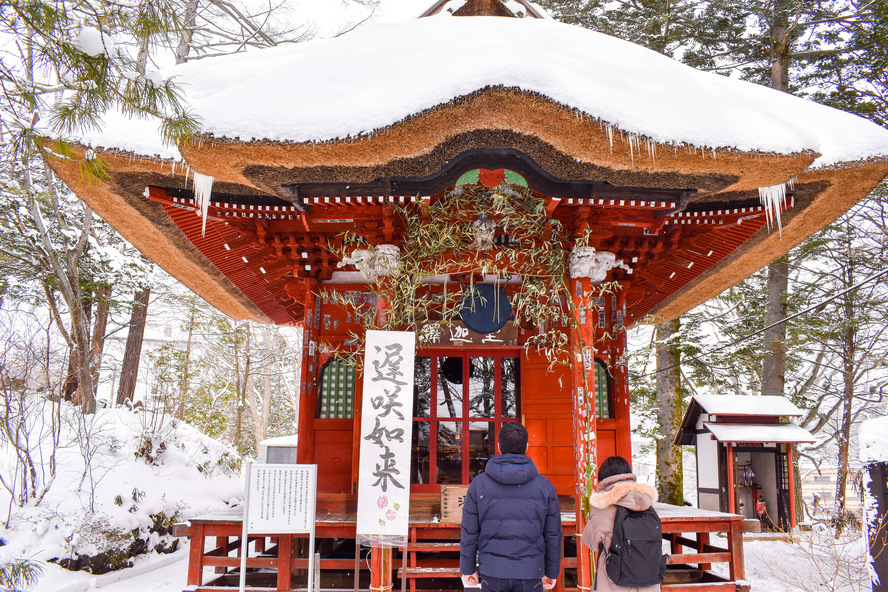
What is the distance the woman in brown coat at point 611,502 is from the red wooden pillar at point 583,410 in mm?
1286

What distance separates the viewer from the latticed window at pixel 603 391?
652cm

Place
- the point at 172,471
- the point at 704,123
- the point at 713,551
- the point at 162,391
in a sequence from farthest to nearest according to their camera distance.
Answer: the point at 162,391 → the point at 172,471 → the point at 713,551 → the point at 704,123

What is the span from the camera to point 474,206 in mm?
5109

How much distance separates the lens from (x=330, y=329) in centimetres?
667

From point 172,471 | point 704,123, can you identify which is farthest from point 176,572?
point 704,123

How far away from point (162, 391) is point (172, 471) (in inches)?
78.9

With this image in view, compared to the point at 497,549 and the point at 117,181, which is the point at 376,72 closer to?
the point at 117,181

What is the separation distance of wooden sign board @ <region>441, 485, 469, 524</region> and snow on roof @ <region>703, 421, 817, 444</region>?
A: 5678mm

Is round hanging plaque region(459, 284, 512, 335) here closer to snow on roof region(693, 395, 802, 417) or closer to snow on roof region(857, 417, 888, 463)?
snow on roof region(857, 417, 888, 463)

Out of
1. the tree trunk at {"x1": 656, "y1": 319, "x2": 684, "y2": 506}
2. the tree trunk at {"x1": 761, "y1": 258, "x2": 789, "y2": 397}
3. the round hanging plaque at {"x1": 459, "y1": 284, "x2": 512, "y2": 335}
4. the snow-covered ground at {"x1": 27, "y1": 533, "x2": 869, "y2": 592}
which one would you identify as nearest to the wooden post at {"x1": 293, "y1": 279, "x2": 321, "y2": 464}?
the round hanging plaque at {"x1": 459, "y1": 284, "x2": 512, "y2": 335}

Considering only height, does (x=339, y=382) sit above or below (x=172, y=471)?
above

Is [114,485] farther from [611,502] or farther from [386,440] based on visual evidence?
[611,502]

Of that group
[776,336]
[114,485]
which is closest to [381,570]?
[114,485]

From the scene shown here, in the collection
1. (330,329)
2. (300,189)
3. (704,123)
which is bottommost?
(330,329)
